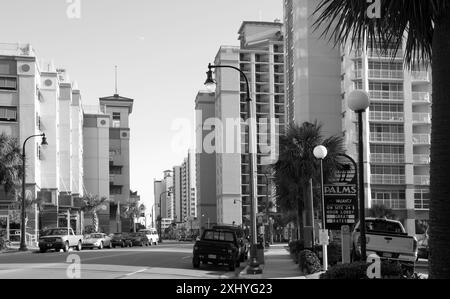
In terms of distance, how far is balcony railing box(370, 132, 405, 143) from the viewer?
8450 cm

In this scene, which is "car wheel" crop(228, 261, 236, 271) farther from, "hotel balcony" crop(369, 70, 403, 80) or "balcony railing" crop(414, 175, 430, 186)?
"balcony railing" crop(414, 175, 430, 186)

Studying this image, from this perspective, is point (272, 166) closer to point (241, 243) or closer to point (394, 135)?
point (241, 243)

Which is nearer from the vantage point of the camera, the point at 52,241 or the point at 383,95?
the point at 52,241

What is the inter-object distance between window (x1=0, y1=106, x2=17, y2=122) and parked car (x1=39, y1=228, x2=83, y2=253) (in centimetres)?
2155

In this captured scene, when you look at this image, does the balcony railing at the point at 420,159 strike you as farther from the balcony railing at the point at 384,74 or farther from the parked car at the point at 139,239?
the parked car at the point at 139,239

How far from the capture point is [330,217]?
17250mm

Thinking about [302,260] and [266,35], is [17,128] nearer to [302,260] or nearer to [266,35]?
[302,260]

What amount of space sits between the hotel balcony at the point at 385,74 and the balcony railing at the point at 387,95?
200 cm

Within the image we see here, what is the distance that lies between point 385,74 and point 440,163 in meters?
79.8

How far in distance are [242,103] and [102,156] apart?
165 feet

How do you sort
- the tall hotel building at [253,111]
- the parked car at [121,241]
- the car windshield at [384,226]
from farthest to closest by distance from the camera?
the tall hotel building at [253,111] → the parked car at [121,241] → the car windshield at [384,226]

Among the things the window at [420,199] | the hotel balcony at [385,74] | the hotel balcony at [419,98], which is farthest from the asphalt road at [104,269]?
the hotel balcony at [419,98]

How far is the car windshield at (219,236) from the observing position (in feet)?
88.0
